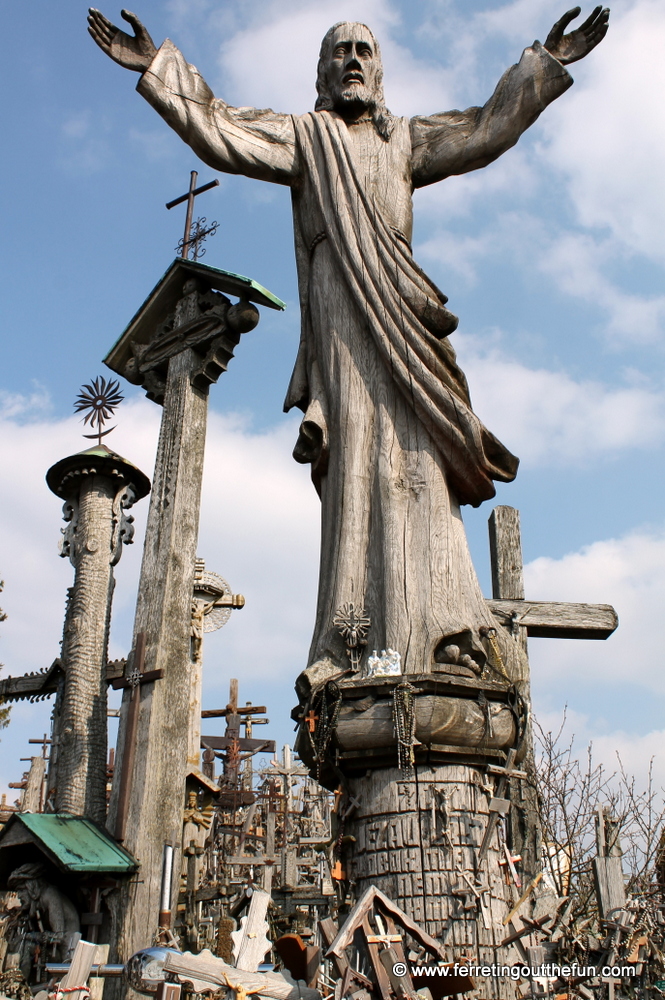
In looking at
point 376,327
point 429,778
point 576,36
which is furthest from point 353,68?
point 429,778

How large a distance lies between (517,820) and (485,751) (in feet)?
2.38

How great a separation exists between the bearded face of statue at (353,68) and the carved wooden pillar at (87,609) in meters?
3.01

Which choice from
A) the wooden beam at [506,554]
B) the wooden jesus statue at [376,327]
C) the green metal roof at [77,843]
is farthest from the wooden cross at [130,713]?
the wooden beam at [506,554]

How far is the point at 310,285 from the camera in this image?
16.8 ft

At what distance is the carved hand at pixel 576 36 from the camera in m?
4.96

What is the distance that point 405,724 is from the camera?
371 cm

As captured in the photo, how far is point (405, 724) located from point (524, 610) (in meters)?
1.59

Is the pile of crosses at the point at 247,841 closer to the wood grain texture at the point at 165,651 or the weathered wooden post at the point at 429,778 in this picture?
the wood grain texture at the point at 165,651

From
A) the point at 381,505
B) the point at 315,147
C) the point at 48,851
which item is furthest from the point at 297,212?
A: the point at 48,851

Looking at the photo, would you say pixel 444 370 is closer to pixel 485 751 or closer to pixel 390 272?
pixel 390 272

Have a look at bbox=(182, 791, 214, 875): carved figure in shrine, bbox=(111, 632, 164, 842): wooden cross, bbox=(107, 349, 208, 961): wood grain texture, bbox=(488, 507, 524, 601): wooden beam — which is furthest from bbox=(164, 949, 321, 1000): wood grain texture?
bbox=(182, 791, 214, 875): carved figure in shrine

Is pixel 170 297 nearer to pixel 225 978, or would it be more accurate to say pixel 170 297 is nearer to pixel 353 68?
pixel 353 68

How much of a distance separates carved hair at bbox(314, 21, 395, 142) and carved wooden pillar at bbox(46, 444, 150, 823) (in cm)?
290

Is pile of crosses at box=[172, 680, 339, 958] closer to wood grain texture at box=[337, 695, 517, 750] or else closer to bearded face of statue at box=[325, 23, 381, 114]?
wood grain texture at box=[337, 695, 517, 750]
